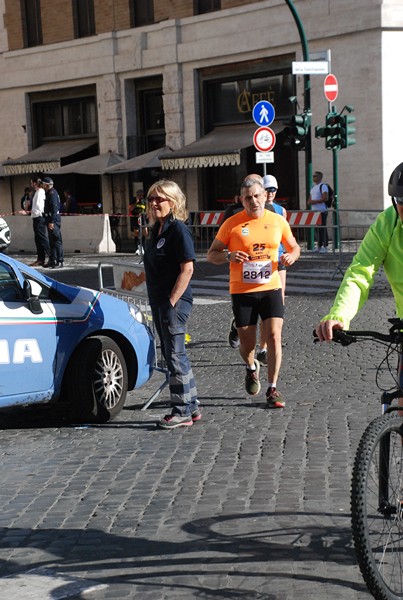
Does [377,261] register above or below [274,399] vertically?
above

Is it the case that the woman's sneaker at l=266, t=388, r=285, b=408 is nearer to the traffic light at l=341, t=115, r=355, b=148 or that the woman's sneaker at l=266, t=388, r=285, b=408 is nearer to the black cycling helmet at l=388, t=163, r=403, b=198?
the black cycling helmet at l=388, t=163, r=403, b=198

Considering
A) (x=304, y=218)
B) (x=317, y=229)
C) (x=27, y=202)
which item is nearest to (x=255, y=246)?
(x=317, y=229)

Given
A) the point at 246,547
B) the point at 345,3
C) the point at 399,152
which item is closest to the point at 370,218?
the point at 399,152

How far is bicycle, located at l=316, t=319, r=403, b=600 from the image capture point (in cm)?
393

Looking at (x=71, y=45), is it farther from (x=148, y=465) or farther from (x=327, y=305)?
(x=148, y=465)

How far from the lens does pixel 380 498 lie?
4.12 metres

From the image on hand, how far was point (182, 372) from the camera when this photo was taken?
794 centimetres

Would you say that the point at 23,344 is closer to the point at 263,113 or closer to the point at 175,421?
the point at 175,421

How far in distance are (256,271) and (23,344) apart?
2053mm

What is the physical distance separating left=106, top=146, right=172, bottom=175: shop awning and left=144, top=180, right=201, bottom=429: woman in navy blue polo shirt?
24.4 m

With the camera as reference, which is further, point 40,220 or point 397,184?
point 40,220

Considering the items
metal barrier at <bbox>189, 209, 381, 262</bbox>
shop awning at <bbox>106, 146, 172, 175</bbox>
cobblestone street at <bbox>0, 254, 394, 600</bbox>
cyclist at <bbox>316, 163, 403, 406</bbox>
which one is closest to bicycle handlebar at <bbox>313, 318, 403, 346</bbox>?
cyclist at <bbox>316, 163, 403, 406</bbox>

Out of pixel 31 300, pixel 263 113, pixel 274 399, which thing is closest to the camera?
pixel 31 300

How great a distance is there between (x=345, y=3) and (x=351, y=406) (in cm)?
2121
